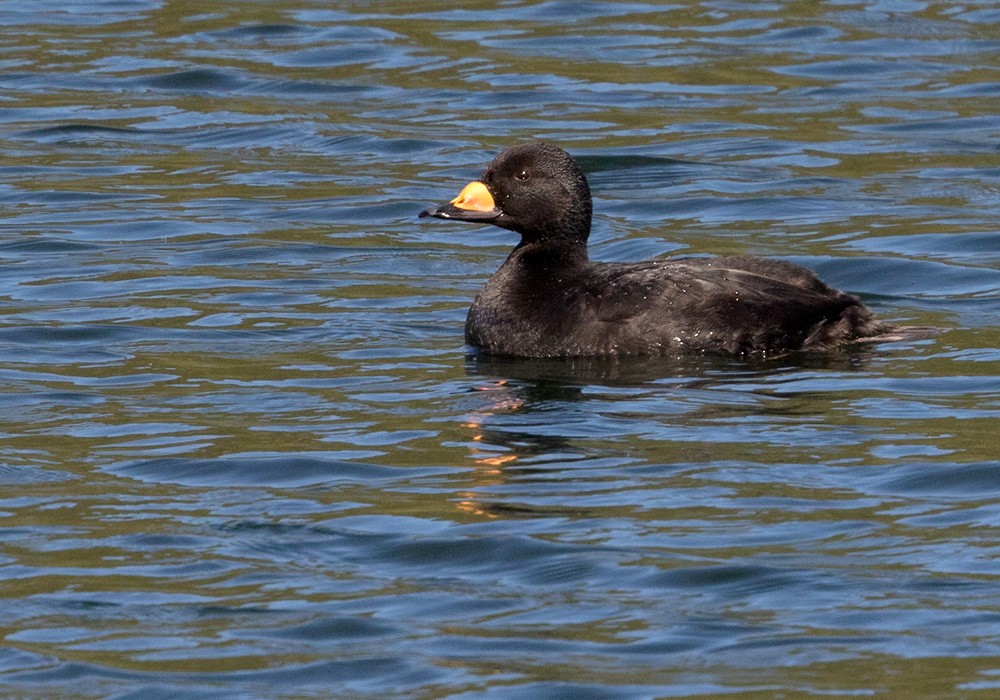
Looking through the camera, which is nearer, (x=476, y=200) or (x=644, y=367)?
(x=644, y=367)

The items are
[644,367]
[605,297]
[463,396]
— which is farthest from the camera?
[605,297]

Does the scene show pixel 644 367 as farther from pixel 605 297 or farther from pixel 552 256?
pixel 552 256

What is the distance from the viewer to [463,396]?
884 cm

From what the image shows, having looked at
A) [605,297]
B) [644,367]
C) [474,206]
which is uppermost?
[474,206]

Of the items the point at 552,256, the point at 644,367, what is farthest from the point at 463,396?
the point at 552,256

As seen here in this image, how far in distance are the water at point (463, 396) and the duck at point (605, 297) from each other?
198 millimetres

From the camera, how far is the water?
19.6ft

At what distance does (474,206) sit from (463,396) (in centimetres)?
149

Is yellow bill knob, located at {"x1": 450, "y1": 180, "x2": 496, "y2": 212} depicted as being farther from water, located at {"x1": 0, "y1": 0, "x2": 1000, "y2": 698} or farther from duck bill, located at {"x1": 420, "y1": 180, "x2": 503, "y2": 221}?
water, located at {"x1": 0, "y1": 0, "x2": 1000, "y2": 698}

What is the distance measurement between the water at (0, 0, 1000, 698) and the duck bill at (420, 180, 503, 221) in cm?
64

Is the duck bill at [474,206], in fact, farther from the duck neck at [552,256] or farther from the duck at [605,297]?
the duck neck at [552,256]

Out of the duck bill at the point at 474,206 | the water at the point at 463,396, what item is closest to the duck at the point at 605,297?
the duck bill at the point at 474,206

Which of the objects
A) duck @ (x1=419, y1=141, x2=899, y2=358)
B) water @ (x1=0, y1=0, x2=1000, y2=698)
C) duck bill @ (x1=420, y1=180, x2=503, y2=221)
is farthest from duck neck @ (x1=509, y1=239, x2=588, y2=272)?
water @ (x1=0, y1=0, x2=1000, y2=698)

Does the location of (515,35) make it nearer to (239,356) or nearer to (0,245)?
(0,245)
